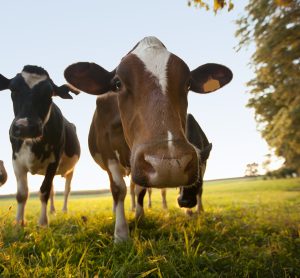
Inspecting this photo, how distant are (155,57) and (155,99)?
2.33ft

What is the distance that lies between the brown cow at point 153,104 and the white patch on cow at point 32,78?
1.68 metres

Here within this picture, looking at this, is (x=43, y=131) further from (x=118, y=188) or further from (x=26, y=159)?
(x=118, y=188)

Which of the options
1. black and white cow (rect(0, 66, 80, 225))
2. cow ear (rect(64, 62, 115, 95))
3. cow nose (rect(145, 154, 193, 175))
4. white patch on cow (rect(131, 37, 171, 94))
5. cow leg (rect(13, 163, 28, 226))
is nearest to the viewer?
cow nose (rect(145, 154, 193, 175))

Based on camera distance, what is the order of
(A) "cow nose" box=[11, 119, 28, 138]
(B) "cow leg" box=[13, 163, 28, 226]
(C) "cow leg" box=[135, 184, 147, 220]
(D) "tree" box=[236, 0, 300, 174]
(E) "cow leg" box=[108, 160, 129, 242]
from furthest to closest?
(D) "tree" box=[236, 0, 300, 174] → (B) "cow leg" box=[13, 163, 28, 226] → (C) "cow leg" box=[135, 184, 147, 220] → (A) "cow nose" box=[11, 119, 28, 138] → (E) "cow leg" box=[108, 160, 129, 242]

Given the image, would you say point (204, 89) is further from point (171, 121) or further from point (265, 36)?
point (265, 36)

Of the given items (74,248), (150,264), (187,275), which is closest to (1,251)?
(74,248)

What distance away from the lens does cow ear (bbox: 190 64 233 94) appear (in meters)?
4.64

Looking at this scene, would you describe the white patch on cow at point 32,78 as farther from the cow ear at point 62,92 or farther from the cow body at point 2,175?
the cow body at point 2,175

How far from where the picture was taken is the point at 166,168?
→ 262cm

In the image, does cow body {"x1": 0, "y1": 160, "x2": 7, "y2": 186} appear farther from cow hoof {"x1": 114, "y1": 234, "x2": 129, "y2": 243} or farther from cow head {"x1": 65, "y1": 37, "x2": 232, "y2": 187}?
cow hoof {"x1": 114, "y1": 234, "x2": 129, "y2": 243}

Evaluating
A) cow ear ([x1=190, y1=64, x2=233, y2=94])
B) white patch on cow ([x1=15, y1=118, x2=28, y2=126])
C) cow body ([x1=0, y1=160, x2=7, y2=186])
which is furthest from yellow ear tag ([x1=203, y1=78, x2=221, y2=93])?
cow body ([x1=0, y1=160, x2=7, y2=186])

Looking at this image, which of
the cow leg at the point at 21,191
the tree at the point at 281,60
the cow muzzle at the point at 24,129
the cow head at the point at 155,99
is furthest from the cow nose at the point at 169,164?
the tree at the point at 281,60

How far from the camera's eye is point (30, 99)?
5.45 meters

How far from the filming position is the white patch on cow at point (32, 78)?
18.7ft
